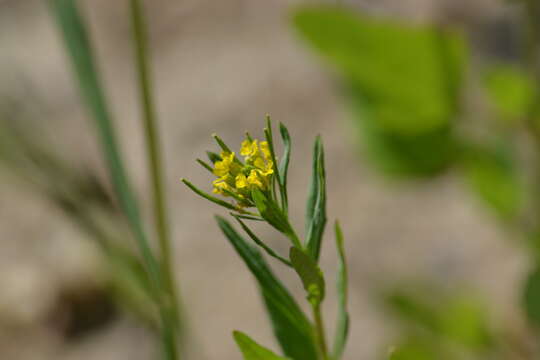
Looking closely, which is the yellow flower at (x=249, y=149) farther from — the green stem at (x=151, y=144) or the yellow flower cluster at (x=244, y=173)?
the green stem at (x=151, y=144)

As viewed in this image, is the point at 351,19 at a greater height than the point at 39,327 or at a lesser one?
lesser

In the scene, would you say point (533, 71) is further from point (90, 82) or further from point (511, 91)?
point (90, 82)

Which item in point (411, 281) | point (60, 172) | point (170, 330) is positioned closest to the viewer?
point (170, 330)

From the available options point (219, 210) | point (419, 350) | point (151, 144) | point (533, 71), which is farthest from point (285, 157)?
A: point (219, 210)

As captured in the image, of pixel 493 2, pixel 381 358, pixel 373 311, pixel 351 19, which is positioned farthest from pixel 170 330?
pixel 493 2

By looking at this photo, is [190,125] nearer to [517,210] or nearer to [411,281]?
[411,281]

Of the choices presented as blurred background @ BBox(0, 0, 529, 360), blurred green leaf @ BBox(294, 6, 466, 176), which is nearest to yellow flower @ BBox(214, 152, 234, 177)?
blurred green leaf @ BBox(294, 6, 466, 176)
